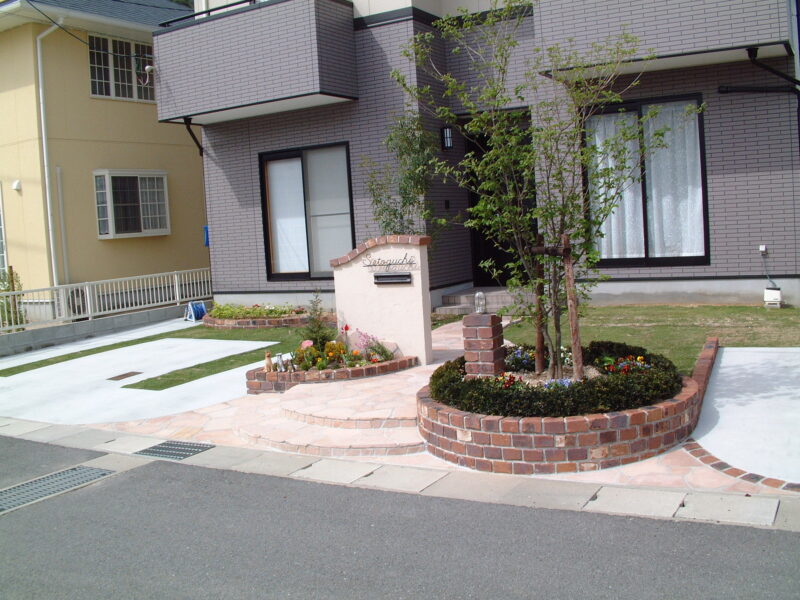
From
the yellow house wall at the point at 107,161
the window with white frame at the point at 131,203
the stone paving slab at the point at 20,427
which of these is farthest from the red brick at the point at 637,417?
the window with white frame at the point at 131,203

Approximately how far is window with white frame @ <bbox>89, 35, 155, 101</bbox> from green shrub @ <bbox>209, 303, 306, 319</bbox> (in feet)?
19.5

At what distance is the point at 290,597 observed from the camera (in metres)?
4.32

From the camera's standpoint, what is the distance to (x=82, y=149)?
1722 centimetres

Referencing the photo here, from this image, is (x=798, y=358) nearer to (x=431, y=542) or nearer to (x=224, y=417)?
(x=431, y=542)

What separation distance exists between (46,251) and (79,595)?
13.6m

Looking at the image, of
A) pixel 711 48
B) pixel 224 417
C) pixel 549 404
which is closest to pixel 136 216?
pixel 224 417

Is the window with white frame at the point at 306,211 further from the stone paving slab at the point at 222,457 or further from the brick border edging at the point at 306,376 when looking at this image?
the stone paving slab at the point at 222,457

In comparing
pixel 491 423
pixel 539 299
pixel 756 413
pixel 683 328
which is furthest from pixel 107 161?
pixel 756 413

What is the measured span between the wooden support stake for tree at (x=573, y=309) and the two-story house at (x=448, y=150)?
5.00 m

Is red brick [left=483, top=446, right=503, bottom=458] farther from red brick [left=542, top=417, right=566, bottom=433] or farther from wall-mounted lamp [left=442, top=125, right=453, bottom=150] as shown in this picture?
wall-mounted lamp [left=442, top=125, right=453, bottom=150]

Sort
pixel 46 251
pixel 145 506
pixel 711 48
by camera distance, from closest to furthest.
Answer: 1. pixel 145 506
2. pixel 711 48
3. pixel 46 251

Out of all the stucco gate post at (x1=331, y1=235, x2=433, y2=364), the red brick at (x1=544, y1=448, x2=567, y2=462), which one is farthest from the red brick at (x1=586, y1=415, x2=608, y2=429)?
the stucco gate post at (x1=331, y1=235, x2=433, y2=364)

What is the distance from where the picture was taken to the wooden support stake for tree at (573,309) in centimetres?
644

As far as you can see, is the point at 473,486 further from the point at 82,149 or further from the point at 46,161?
the point at 82,149
